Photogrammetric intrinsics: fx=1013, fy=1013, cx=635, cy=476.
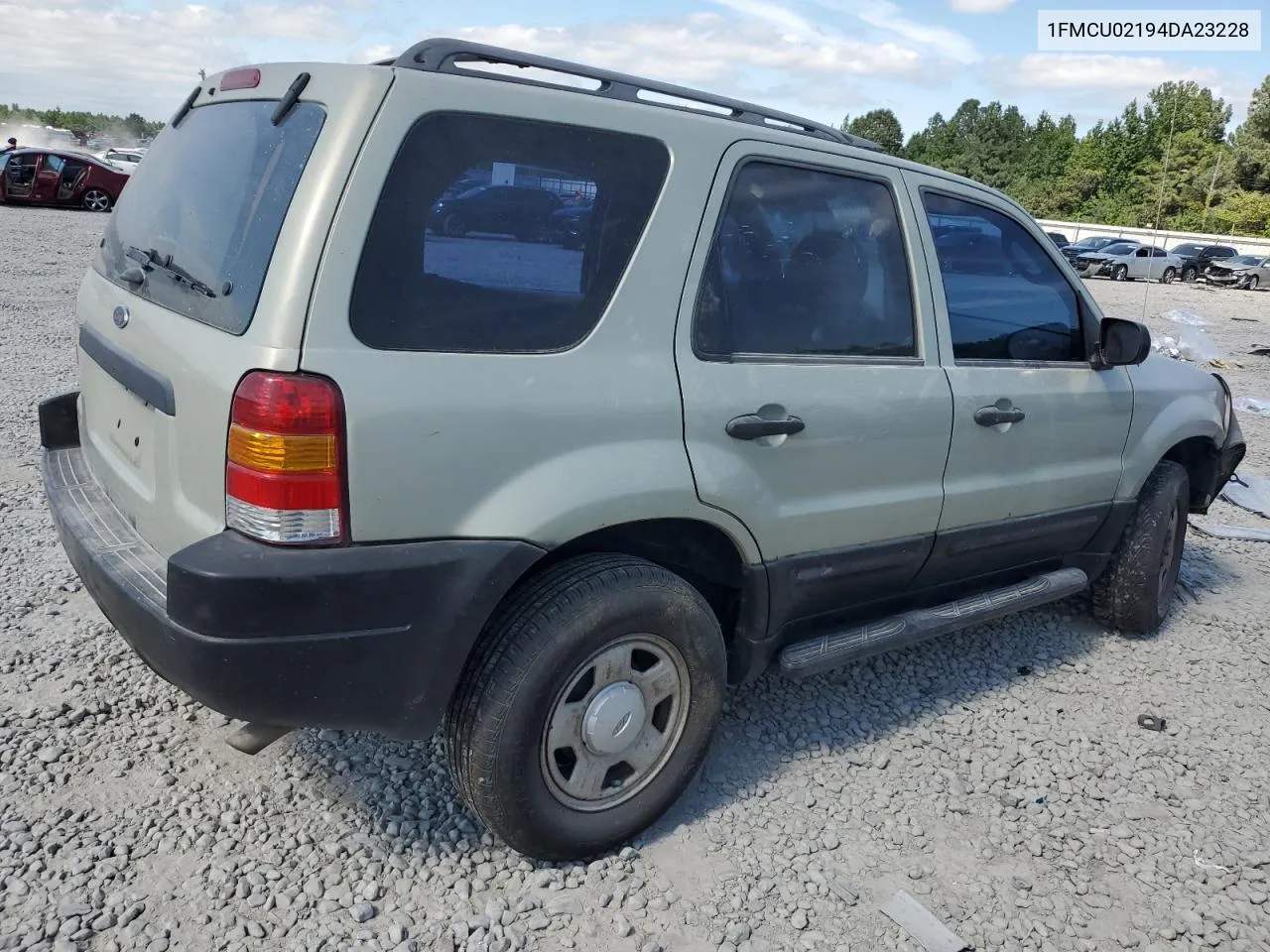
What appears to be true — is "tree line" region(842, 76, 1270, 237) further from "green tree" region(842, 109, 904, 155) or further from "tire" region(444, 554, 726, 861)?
"tire" region(444, 554, 726, 861)

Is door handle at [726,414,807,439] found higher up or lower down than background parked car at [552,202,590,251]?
lower down

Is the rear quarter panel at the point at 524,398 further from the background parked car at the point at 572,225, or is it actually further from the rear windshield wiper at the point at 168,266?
the rear windshield wiper at the point at 168,266

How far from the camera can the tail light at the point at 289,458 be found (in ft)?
6.94

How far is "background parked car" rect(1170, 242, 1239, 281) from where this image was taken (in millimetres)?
31844

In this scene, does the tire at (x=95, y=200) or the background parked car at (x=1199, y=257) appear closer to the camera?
the tire at (x=95, y=200)

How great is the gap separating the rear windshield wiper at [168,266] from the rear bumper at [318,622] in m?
0.62

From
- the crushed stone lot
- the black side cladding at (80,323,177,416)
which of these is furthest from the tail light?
the crushed stone lot

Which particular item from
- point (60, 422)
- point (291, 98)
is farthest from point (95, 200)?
point (291, 98)

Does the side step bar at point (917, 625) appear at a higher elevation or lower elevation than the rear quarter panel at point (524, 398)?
lower

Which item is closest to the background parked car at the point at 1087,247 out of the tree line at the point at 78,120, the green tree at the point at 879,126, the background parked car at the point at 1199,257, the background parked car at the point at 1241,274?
the background parked car at the point at 1199,257

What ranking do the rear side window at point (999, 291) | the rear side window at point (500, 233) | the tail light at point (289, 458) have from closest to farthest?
the tail light at point (289, 458) → the rear side window at point (500, 233) → the rear side window at point (999, 291)

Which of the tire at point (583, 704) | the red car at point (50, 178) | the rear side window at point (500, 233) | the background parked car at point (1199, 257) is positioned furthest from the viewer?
the background parked car at point (1199, 257)

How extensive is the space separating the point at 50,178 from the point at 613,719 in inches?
955

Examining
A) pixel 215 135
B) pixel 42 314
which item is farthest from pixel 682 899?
pixel 42 314
